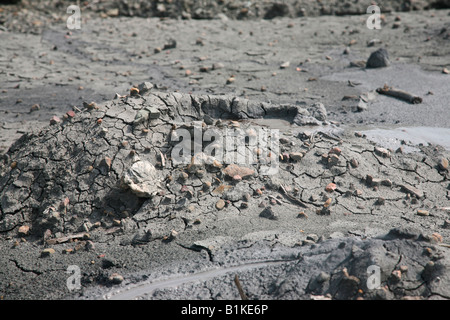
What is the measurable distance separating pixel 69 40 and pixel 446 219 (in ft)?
21.7

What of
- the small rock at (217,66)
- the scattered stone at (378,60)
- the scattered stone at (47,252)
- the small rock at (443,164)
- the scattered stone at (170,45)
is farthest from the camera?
the scattered stone at (170,45)

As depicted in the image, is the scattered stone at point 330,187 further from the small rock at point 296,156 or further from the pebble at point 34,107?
the pebble at point 34,107

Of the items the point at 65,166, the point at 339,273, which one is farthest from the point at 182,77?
the point at 339,273

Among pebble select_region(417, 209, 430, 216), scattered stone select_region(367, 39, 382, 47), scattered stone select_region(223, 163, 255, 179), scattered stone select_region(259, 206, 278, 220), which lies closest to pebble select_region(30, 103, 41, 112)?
scattered stone select_region(223, 163, 255, 179)

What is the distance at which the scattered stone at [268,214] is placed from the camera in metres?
3.32

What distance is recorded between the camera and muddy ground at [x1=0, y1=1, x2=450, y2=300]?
270 cm

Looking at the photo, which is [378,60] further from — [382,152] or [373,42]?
[382,152]

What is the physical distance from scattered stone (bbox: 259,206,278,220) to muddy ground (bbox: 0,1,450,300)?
0.04 ft

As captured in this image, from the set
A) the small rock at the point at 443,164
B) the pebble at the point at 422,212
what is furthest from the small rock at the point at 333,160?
the small rock at the point at 443,164

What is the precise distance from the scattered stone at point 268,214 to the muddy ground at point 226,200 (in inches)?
0.4

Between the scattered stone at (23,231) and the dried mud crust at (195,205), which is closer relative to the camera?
the dried mud crust at (195,205)

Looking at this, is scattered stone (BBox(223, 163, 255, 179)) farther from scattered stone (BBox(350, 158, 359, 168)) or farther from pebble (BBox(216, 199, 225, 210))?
scattered stone (BBox(350, 158, 359, 168))

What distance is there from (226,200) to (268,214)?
35 cm

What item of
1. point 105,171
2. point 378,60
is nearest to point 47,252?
point 105,171
